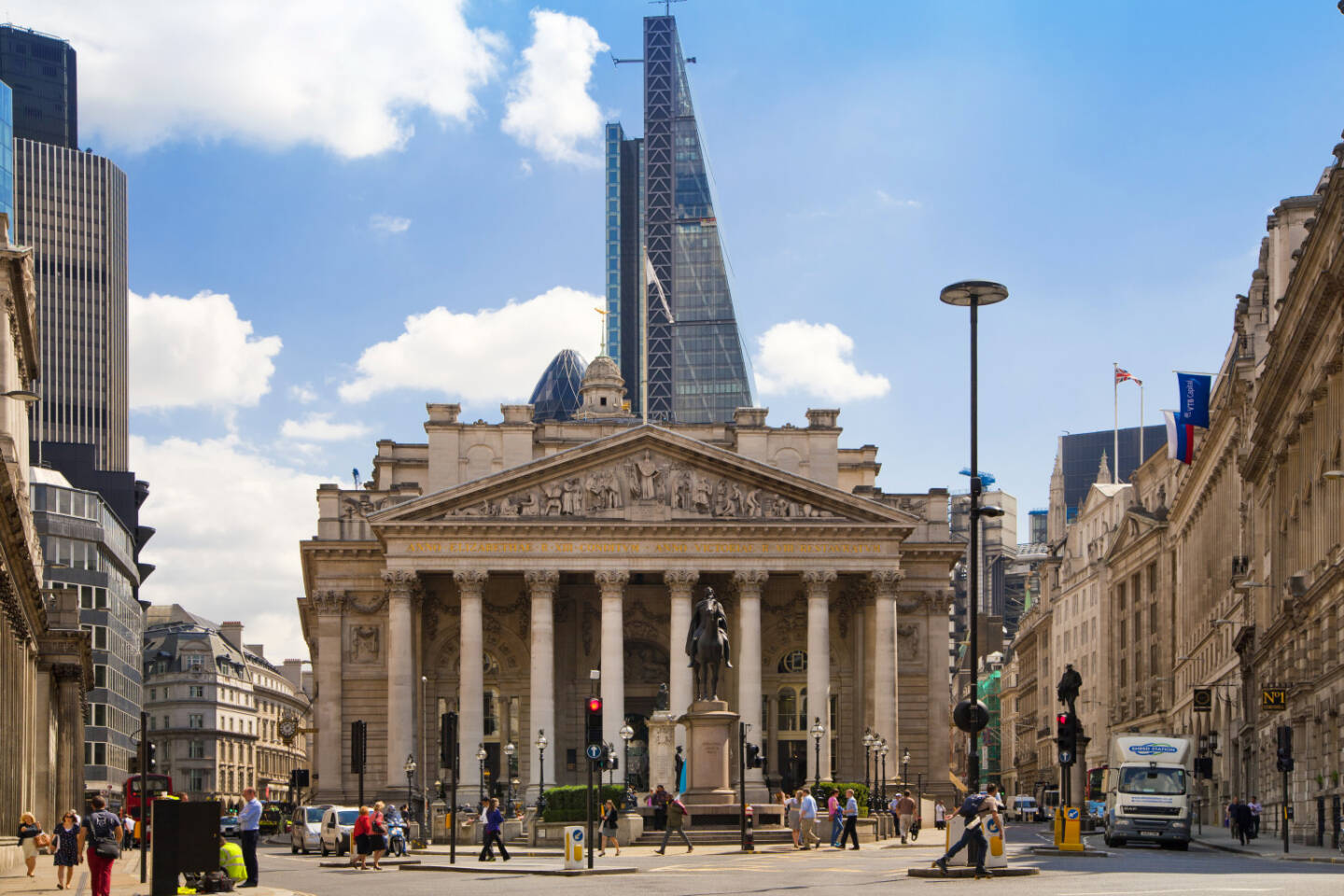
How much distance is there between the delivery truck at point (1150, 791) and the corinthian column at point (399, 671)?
1354 inches

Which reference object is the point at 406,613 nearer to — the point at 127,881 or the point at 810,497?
the point at 810,497

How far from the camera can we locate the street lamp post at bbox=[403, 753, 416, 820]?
8025 cm

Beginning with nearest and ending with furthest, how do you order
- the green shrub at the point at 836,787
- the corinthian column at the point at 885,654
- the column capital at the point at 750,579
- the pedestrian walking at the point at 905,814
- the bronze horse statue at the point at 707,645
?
the bronze horse statue at the point at 707,645 < the pedestrian walking at the point at 905,814 < the green shrub at the point at 836,787 < the column capital at the point at 750,579 < the corinthian column at the point at 885,654

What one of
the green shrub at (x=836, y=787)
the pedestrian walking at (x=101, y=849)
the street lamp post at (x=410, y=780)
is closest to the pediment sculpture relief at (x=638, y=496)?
the street lamp post at (x=410, y=780)

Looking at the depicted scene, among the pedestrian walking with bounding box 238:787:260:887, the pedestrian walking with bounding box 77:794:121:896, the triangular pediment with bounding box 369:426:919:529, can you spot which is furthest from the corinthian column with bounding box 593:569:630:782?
the pedestrian walking with bounding box 77:794:121:896

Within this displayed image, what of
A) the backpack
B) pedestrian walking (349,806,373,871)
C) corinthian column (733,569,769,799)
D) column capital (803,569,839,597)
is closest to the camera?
the backpack

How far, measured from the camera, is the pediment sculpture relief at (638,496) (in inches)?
3484

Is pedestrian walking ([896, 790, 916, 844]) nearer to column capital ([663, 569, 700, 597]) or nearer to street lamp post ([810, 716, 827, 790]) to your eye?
street lamp post ([810, 716, 827, 790])

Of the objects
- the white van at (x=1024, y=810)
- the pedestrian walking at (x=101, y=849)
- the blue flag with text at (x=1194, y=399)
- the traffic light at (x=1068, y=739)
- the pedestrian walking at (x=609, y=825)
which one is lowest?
the white van at (x=1024, y=810)

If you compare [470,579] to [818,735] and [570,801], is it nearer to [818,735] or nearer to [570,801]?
[570,801]

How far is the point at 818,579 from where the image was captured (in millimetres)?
89438

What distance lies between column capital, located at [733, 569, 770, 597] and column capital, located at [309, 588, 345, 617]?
19.3 metres

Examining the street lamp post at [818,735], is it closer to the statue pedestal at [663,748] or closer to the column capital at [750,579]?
the column capital at [750,579]

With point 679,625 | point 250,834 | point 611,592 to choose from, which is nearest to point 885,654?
point 679,625
